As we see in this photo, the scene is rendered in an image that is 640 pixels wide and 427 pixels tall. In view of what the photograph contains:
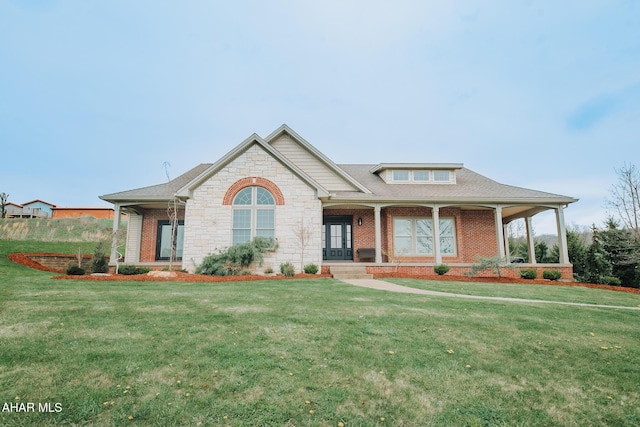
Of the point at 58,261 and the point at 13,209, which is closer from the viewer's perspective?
the point at 58,261

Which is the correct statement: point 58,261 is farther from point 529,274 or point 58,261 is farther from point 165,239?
point 529,274

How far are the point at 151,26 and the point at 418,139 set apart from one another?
68.1ft

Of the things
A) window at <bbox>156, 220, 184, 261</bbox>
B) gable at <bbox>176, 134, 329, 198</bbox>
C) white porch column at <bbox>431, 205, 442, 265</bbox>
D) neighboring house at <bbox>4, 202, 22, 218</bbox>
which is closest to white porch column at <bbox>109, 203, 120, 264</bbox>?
window at <bbox>156, 220, 184, 261</bbox>

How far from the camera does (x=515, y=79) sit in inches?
738

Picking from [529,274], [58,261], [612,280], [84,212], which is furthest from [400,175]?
[84,212]

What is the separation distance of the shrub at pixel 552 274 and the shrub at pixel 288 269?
11.0 m

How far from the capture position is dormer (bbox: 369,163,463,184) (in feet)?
61.2

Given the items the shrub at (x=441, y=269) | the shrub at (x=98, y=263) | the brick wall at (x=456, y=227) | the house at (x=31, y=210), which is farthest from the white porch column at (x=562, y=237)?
the house at (x=31, y=210)

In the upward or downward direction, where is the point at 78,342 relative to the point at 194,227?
downward

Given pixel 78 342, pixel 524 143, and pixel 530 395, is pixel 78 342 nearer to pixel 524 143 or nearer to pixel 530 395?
pixel 530 395

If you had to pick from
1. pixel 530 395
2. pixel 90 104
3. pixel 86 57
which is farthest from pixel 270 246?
pixel 90 104

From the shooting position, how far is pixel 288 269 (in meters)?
14.0

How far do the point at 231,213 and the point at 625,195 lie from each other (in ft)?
66.4

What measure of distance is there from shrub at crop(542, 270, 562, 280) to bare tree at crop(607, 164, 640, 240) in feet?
19.9
